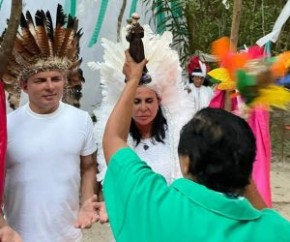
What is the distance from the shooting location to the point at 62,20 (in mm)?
3043

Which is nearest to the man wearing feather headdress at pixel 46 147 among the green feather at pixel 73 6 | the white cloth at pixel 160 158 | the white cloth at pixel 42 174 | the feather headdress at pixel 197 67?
the white cloth at pixel 42 174

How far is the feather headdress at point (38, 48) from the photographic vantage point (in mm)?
2924

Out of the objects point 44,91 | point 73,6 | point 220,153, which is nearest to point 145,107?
point 44,91

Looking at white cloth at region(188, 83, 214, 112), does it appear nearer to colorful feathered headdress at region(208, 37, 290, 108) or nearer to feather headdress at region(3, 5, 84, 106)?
feather headdress at region(3, 5, 84, 106)

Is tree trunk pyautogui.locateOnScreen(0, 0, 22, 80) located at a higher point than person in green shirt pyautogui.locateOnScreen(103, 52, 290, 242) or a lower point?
higher

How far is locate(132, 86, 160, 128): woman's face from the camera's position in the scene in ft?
10.5

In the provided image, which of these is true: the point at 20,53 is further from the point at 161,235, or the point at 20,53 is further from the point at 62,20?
the point at 161,235

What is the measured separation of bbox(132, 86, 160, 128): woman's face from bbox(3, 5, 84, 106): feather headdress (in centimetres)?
45

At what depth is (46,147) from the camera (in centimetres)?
279

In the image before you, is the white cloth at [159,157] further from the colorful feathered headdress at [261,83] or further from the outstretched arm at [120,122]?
the outstretched arm at [120,122]

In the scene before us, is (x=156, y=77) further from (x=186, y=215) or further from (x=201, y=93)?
(x=201, y=93)

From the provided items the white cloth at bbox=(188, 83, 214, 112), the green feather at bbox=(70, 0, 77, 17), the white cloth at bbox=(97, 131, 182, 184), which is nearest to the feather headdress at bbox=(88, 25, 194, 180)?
the white cloth at bbox=(97, 131, 182, 184)

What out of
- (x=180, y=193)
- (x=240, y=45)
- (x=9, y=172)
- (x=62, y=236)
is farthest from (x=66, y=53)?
(x=240, y=45)

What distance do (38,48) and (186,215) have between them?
1.68 m
